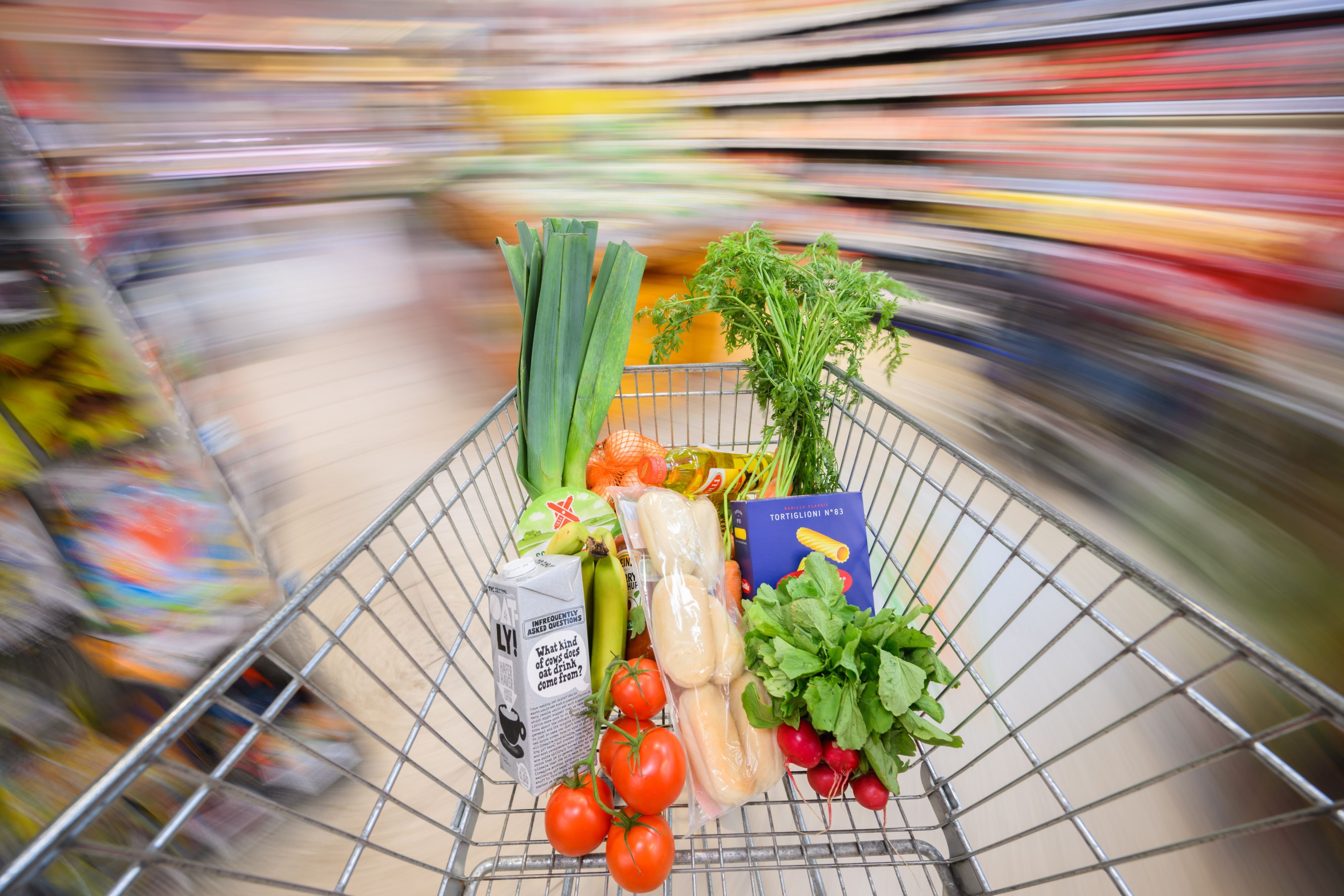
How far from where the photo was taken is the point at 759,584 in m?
0.92

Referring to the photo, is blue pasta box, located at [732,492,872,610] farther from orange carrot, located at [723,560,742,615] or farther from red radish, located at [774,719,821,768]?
red radish, located at [774,719,821,768]

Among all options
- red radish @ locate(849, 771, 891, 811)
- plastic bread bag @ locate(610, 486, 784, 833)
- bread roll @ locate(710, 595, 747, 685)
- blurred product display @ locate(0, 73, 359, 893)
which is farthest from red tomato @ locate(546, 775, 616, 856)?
blurred product display @ locate(0, 73, 359, 893)

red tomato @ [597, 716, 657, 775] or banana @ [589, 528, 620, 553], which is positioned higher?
banana @ [589, 528, 620, 553]

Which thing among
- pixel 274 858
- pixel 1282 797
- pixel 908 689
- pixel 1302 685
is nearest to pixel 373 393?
Answer: pixel 274 858

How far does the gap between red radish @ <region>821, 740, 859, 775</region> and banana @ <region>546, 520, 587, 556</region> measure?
0.50 m

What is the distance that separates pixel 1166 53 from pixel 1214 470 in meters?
0.81

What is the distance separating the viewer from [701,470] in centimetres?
121

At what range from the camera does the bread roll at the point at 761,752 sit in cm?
70

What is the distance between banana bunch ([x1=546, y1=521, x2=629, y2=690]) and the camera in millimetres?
875

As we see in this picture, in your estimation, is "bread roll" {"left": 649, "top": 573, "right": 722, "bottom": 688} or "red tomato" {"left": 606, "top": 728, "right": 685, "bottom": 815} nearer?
"red tomato" {"left": 606, "top": 728, "right": 685, "bottom": 815}

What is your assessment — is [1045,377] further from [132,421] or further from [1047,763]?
[132,421]

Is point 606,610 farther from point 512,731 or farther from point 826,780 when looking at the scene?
point 826,780

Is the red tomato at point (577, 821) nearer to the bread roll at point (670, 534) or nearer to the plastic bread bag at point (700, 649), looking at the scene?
the plastic bread bag at point (700, 649)

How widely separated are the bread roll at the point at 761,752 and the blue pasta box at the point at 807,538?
230 mm
